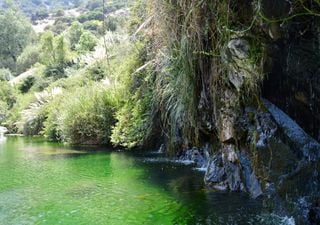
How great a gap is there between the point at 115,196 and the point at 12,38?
7776 cm

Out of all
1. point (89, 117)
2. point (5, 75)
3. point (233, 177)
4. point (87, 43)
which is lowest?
point (233, 177)

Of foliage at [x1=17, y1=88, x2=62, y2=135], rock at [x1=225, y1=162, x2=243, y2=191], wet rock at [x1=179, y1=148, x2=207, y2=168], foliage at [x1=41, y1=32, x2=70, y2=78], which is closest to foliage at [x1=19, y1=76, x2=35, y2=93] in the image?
foliage at [x1=41, y1=32, x2=70, y2=78]

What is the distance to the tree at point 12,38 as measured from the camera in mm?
78438

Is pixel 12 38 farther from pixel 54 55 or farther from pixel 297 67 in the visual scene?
pixel 297 67

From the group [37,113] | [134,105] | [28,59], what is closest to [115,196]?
[134,105]

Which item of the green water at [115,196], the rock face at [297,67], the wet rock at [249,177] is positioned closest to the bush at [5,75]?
the green water at [115,196]

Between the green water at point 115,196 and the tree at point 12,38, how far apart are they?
6613 centimetres

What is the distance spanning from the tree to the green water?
217ft

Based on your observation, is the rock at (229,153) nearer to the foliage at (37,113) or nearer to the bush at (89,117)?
the bush at (89,117)

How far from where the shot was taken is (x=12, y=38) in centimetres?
8150

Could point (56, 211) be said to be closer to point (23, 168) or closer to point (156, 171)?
point (156, 171)

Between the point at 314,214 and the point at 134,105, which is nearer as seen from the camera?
the point at 314,214

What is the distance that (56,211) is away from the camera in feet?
28.6

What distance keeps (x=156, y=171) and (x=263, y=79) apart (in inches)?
232
